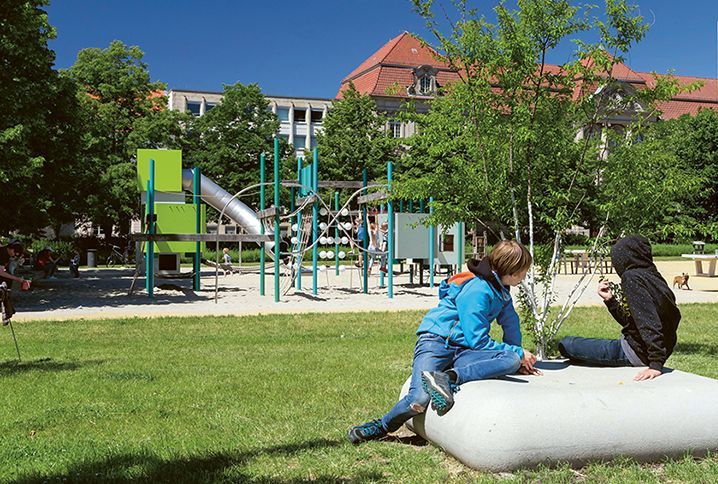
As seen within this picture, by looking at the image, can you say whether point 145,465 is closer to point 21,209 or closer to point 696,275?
point 21,209

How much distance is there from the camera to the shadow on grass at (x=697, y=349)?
9.76 meters

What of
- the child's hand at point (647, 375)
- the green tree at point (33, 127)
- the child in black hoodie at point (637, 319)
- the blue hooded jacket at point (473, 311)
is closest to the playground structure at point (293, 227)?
the green tree at point (33, 127)

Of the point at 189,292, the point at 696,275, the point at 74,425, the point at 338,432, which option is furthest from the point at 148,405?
the point at 696,275

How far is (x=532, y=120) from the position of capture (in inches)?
349

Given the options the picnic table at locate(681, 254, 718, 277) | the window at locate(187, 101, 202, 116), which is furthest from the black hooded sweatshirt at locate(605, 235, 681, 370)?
the window at locate(187, 101, 202, 116)

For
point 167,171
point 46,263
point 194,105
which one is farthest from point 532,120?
point 194,105

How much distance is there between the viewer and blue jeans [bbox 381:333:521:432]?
5.20 meters

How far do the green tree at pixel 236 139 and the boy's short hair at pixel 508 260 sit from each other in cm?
5023

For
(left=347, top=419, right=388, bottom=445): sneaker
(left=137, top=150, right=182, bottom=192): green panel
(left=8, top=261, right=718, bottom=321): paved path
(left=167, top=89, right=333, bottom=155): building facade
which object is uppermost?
(left=167, top=89, right=333, bottom=155): building facade

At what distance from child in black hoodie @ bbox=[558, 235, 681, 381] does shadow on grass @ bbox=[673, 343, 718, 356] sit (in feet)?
13.1

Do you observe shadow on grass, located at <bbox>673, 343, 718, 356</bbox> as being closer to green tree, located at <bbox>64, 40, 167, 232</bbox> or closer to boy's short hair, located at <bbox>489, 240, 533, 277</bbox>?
boy's short hair, located at <bbox>489, 240, 533, 277</bbox>

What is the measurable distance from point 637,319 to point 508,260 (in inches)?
46.9

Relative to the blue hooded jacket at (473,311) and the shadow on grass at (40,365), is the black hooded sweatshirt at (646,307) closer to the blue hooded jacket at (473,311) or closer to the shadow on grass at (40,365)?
the blue hooded jacket at (473,311)

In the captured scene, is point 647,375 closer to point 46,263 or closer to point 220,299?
point 220,299
